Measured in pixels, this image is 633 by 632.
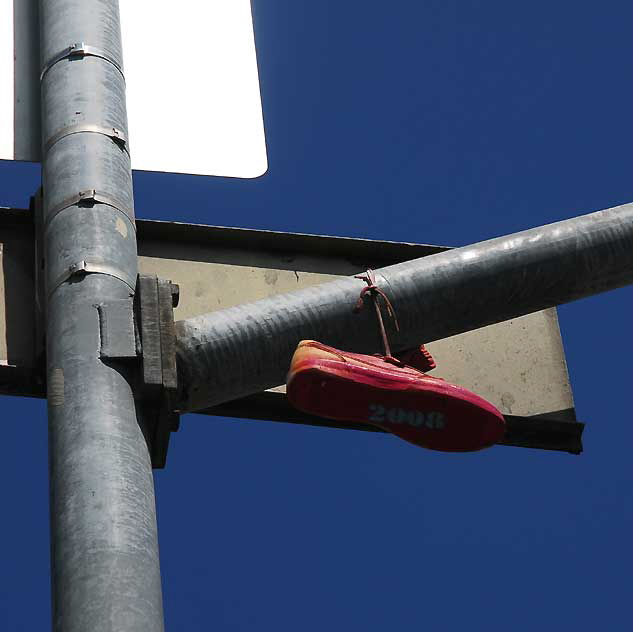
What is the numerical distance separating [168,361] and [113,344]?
0.57 feet

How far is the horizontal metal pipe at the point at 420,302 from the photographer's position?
5.33m

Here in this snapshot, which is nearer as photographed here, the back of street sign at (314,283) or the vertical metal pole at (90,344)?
the vertical metal pole at (90,344)

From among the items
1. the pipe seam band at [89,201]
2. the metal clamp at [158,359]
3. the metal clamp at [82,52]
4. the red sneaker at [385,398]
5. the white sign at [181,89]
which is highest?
the white sign at [181,89]

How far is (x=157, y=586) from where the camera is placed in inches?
183

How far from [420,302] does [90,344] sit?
106 centimetres

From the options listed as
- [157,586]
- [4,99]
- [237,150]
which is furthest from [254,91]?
[157,586]

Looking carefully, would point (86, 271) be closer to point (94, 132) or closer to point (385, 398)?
point (94, 132)

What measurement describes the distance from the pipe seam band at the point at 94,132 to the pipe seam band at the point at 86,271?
0.65 m

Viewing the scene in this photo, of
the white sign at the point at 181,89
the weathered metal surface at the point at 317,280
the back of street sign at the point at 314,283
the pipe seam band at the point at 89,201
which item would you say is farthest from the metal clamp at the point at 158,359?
the weathered metal surface at the point at 317,280

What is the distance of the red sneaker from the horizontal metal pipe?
0.96 ft

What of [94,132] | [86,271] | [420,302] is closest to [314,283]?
[94,132]

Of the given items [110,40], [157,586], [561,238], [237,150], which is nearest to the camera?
[157,586]

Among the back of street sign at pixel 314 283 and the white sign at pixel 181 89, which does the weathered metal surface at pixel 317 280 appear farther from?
the white sign at pixel 181 89

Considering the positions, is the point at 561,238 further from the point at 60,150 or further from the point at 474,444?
the point at 60,150
